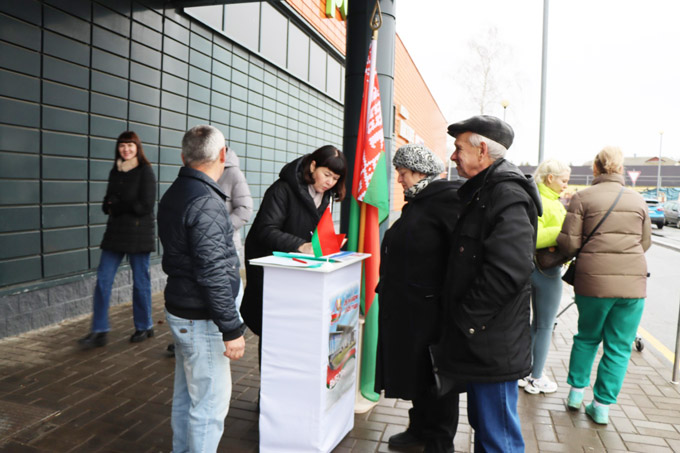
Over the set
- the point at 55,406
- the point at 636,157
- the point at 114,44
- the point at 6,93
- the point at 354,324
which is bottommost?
the point at 55,406

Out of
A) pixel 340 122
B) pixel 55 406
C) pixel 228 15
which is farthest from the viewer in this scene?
pixel 340 122

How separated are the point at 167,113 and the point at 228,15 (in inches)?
95.2

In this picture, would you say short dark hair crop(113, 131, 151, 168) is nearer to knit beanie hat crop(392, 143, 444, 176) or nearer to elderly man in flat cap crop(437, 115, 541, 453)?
knit beanie hat crop(392, 143, 444, 176)

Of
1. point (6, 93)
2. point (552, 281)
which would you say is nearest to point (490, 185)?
point (552, 281)

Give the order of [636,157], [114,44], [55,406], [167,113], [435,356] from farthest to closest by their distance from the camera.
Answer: [636,157], [167,113], [114,44], [55,406], [435,356]

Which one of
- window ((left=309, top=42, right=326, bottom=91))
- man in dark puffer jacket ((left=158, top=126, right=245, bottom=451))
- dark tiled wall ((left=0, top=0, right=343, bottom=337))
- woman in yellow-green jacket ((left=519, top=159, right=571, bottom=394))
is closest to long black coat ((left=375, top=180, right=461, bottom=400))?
man in dark puffer jacket ((left=158, top=126, right=245, bottom=451))

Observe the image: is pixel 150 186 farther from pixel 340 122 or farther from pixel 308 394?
pixel 340 122

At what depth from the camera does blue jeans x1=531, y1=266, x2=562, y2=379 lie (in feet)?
13.0

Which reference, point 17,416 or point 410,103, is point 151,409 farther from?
point 410,103

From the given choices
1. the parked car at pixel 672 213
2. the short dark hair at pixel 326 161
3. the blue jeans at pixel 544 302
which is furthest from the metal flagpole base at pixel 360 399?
the parked car at pixel 672 213

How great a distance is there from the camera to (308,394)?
2732 millimetres

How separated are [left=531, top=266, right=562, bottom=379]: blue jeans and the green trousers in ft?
0.91

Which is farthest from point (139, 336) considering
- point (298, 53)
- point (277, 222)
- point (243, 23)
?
point (298, 53)

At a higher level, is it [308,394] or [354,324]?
[354,324]
